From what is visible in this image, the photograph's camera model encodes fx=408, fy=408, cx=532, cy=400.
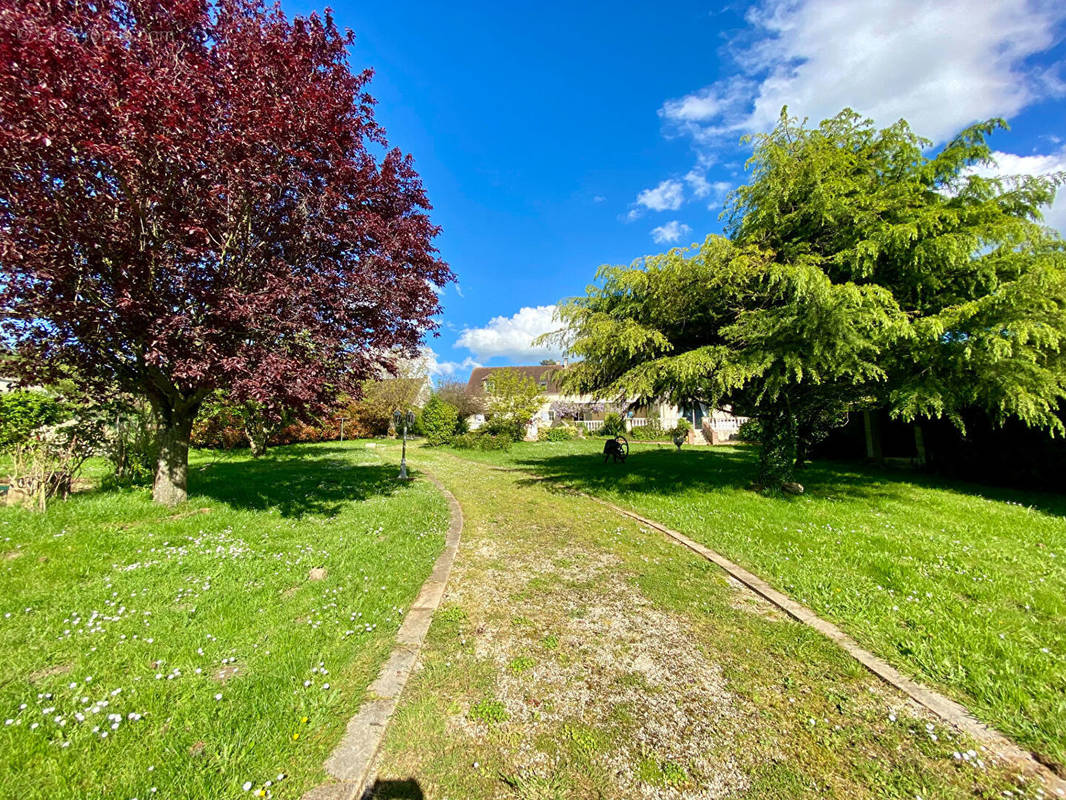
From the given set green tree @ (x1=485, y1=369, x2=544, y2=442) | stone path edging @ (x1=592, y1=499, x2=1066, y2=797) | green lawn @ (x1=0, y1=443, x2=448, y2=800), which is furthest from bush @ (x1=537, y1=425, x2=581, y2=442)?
stone path edging @ (x1=592, y1=499, x2=1066, y2=797)

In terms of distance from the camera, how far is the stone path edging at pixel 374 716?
2033 mm

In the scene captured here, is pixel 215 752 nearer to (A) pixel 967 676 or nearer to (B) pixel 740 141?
(A) pixel 967 676

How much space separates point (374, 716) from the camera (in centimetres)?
251

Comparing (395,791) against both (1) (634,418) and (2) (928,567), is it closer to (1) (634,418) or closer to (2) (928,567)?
(2) (928,567)

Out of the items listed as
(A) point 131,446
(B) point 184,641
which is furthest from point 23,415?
(B) point 184,641

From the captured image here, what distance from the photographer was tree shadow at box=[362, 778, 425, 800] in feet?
6.68

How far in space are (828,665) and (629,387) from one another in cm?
559

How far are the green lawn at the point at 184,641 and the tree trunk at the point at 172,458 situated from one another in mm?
287

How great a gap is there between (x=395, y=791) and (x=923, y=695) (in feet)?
11.0

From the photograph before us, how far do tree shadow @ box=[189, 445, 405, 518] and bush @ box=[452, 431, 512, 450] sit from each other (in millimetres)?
8604

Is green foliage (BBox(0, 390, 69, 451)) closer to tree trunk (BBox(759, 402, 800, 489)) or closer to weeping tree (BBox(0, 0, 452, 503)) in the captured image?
weeping tree (BBox(0, 0, 452, 503))

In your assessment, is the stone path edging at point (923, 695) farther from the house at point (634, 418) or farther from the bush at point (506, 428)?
the bush at point (506, 428)

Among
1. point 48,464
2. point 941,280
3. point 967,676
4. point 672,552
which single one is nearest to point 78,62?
point 48,464

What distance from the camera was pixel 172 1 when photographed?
18.1 ft
